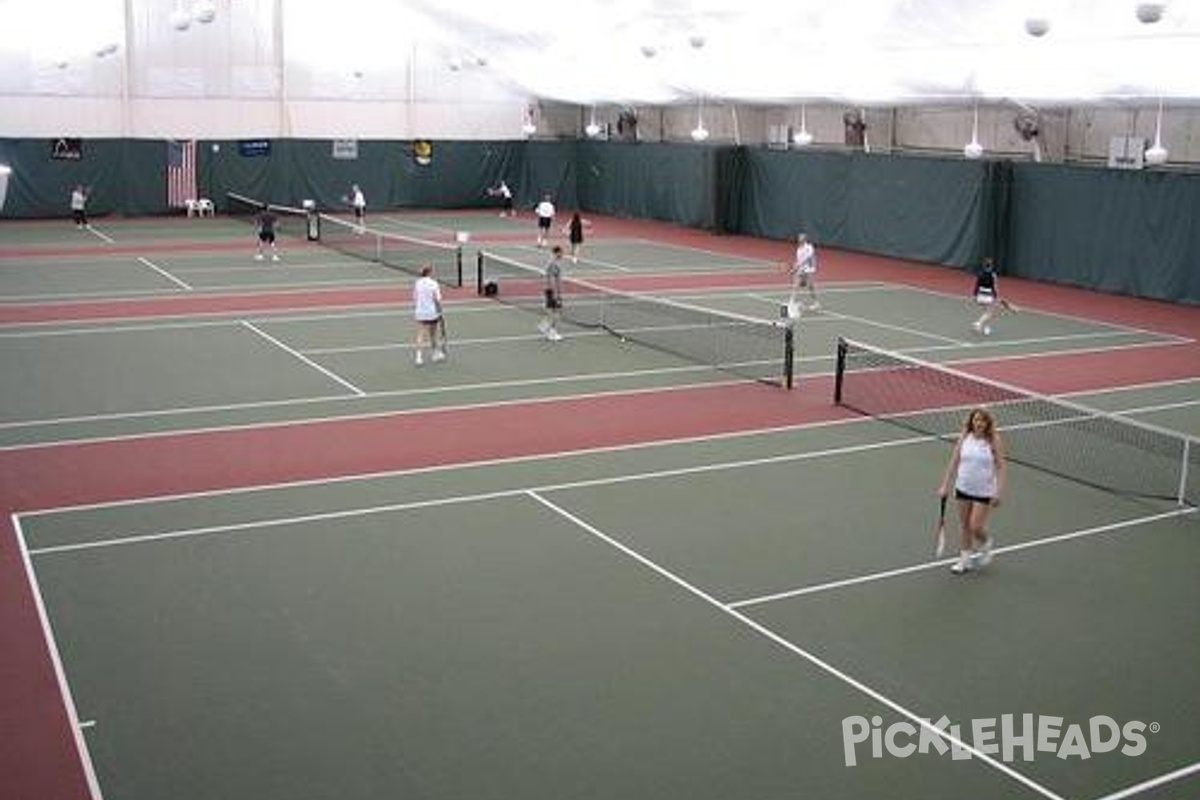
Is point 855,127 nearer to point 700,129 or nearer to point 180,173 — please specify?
point 700,129

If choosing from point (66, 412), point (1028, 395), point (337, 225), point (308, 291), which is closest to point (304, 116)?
point (337, 225)

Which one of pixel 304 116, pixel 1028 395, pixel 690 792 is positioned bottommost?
pixel 690 792

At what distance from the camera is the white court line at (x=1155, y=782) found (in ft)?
24.2

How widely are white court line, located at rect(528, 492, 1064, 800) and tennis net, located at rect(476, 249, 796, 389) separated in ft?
23.1

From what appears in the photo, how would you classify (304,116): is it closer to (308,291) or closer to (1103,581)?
(308,291)

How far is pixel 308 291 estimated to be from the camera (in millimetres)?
28016

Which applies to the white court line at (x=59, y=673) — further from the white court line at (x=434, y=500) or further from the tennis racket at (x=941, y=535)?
the tennis racket at (x=941, y=535)

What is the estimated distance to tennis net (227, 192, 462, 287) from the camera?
1237 inches

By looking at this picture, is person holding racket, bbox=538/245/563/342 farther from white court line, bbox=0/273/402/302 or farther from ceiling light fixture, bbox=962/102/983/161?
ceiling light fixture, bbox=962/102/983/161

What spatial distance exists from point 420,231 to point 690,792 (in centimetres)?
3646

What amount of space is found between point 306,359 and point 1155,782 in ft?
50.1

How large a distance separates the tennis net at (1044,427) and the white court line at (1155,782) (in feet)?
20.0

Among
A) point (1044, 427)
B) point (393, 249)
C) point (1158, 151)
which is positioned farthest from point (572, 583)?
point (393, 249)

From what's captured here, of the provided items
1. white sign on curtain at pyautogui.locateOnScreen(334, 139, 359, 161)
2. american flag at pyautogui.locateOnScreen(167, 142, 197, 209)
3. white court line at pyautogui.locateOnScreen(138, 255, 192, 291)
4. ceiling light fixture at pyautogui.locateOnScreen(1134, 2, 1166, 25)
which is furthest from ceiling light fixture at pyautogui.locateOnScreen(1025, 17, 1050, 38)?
american flag at pyautogui.locateOnScreen(167, 142, 197, 209)
